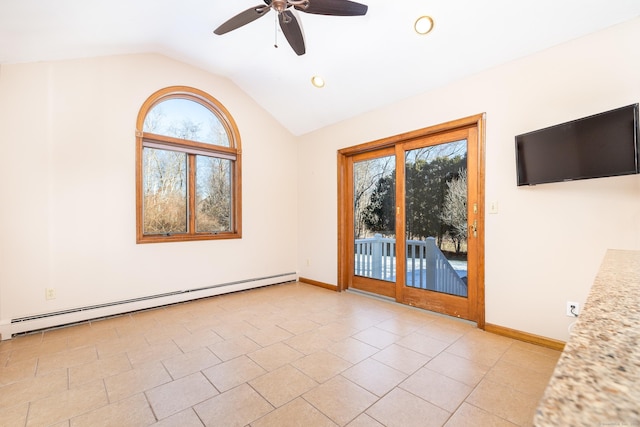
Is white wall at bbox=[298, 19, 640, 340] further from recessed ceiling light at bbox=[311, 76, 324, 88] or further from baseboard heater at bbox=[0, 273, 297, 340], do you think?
baseboard heater at bbox=[0, 273, 297, 340]

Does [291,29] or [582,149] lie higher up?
[291,29]

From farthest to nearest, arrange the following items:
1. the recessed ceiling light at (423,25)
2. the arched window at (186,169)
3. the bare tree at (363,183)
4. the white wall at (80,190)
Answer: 1. the bare tree at (363,183)
2. the arched window at (186,169)
3. the white wall at (80,190)
4. the recessed ceiling light at (423,25)

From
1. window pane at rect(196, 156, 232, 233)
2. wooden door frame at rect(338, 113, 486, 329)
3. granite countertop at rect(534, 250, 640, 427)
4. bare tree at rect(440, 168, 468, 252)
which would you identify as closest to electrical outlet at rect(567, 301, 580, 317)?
wooden door frame at rect(338, 113, 486, 329)

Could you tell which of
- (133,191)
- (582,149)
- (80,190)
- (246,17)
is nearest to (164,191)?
(133,191)

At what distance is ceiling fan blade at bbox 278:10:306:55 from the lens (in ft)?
7.48

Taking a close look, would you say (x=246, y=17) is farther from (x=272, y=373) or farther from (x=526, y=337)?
(x=526, y=337)

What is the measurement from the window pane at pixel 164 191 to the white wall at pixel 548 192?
3.18 m

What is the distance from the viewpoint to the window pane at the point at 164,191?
3533mm

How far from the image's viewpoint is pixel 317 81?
365cm

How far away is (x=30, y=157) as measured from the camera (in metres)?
2.75

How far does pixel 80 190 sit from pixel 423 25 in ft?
12.2

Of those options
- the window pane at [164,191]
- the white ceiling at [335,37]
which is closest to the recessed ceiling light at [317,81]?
the white ceiling at [335,37]

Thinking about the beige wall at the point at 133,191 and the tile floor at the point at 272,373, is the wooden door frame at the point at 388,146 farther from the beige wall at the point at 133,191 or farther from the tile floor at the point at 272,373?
the tile floor at the point at 272,373

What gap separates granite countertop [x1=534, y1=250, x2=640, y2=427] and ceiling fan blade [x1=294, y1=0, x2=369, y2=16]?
232cm
